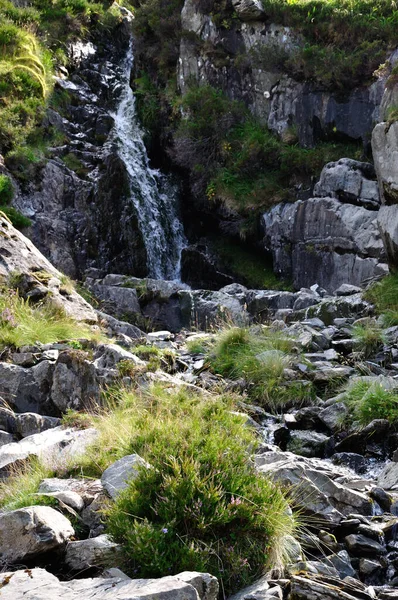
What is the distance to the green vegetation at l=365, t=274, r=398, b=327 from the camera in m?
10.9

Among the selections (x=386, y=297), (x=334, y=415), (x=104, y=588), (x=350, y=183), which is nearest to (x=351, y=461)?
(x=334, y=415)

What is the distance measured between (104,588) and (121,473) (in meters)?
1.12

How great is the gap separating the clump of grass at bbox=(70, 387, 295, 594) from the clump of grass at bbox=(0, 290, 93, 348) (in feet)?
16.5

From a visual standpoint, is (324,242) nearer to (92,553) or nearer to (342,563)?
(342,563)

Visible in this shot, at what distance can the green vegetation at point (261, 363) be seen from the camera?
8062 millimetres

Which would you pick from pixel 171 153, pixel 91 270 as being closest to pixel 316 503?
pixel 91 270

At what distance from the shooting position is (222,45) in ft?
69.2

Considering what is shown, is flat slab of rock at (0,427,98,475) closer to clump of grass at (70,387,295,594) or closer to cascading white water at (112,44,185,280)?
clump of grass at (70,387,295,594)

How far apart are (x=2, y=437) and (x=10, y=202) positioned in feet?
37.6

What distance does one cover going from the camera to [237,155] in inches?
786

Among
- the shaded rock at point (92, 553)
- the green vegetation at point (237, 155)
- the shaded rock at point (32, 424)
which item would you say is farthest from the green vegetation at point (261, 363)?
the green vegetation at point (237, 155)

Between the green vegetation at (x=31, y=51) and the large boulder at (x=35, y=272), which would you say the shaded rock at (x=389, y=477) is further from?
the green vegetation at (x=31, y=51)

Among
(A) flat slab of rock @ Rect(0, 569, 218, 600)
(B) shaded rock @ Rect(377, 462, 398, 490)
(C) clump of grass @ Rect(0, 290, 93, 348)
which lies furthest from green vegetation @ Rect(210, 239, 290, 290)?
(A) flat slab of rock @ Rect(0, 569, 218, 600)

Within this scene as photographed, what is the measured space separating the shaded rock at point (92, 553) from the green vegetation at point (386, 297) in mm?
8311
